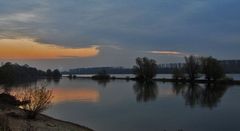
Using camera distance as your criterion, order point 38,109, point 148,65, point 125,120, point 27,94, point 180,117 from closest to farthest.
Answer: point 38,109
point 27,94
point 125,120
point 180,117
point 148,65

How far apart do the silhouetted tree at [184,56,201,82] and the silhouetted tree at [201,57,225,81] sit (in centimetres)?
267

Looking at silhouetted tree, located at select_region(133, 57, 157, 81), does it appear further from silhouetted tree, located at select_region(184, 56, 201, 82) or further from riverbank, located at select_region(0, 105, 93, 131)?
riverbank, located at select_region(0, 105, 93, 131)

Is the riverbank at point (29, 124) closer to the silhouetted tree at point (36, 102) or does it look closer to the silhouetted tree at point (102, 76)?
the silhouetted tree at point (36, 102)

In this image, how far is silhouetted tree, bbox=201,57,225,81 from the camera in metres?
112

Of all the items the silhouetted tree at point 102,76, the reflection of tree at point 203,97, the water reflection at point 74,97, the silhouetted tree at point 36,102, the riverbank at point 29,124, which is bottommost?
the reflection of tree at point 203,97

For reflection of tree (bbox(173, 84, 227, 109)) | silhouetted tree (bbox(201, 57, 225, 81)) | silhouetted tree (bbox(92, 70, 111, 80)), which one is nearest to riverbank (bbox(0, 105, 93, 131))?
reflection of tree (bbox(173, 84, 227, 109))

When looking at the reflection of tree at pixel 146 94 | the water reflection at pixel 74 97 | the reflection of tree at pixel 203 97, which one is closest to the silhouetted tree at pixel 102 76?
the reflection of tree at pixel 146 94

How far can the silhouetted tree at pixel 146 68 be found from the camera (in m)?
136

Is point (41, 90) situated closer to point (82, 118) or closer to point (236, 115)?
point (82, 118)

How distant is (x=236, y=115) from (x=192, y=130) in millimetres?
10599

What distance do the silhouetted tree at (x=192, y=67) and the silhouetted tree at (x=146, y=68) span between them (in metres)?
17.6

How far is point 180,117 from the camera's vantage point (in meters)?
32.4

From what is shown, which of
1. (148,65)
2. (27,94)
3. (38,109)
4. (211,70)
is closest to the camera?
(38,109)

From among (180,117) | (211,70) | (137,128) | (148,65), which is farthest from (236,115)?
(148,65)
